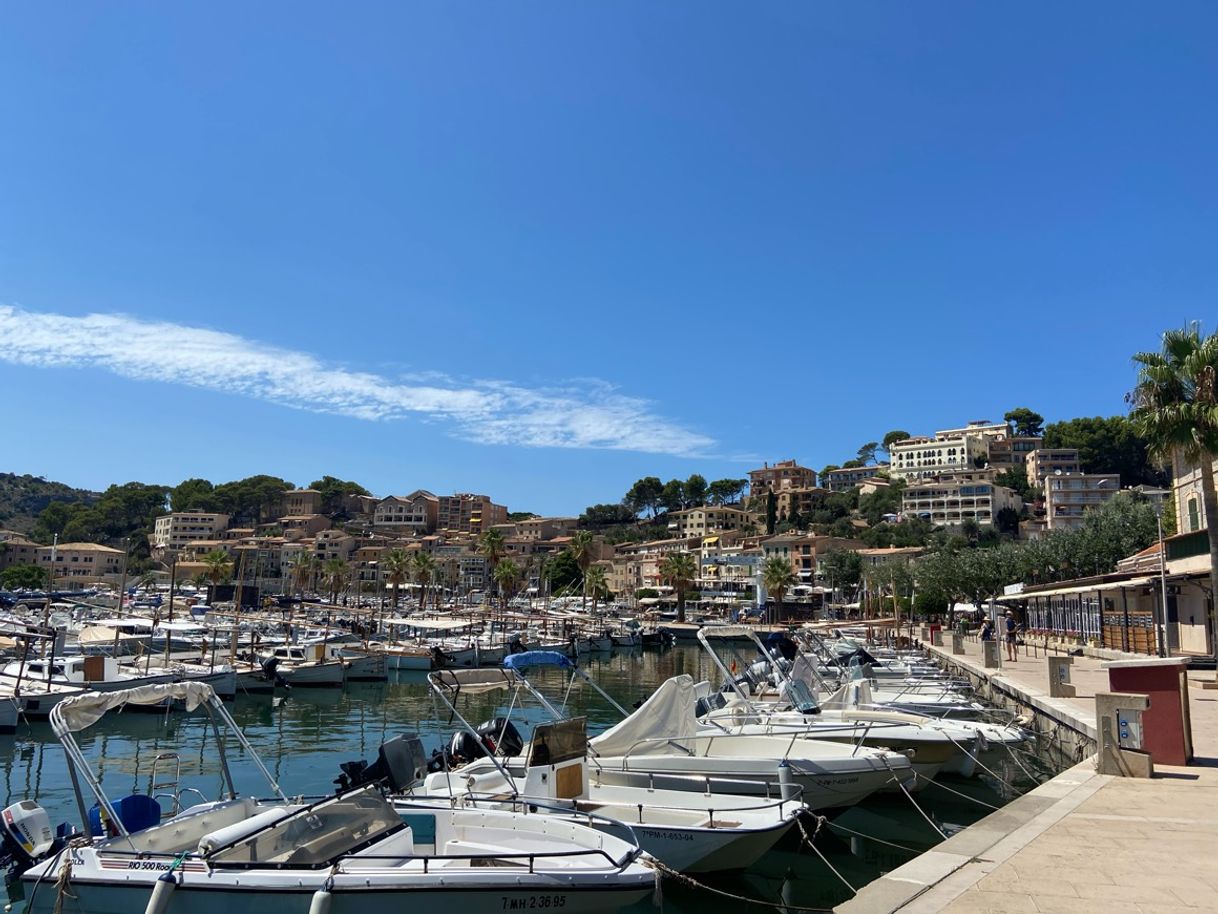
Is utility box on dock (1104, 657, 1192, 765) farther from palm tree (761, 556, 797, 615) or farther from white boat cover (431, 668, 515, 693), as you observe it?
palm tree (761, 556, 797, 615)

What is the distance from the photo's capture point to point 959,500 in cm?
14975

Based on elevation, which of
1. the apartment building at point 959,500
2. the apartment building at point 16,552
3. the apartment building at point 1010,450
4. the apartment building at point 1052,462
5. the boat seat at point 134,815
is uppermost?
the apartment building at point 1010,450

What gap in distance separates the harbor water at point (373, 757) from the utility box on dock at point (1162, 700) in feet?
12.4

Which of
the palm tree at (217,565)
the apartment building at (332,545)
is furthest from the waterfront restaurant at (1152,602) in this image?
the apartment building at (332,545)

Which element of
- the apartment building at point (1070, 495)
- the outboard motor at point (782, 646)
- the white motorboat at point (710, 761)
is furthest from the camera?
the apartment building at point (1070, 495)

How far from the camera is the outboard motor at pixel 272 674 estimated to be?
136 ft

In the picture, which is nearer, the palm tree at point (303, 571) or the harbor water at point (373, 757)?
the harbor water at point (373, 757)

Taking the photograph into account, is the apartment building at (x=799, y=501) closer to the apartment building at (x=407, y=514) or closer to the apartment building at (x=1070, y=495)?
the apartment building at (x=1070, y=495)

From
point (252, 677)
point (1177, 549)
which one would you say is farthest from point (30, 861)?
point (1177, 549)

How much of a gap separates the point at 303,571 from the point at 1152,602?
119525 millimetres

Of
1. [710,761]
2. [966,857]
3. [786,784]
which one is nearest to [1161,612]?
[710,761]

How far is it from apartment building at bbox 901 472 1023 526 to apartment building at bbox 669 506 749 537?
31.3m

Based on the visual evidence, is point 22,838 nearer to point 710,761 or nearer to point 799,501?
point 710,761

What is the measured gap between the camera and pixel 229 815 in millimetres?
12000
